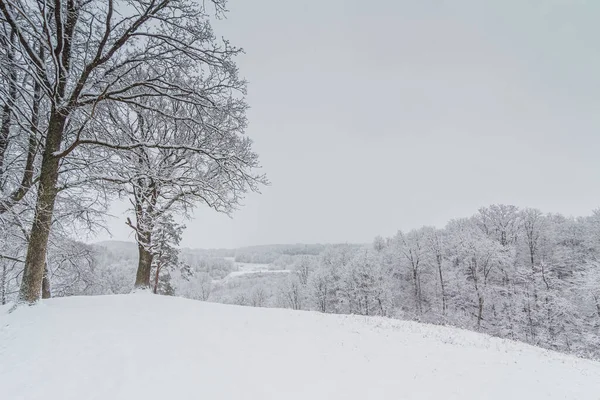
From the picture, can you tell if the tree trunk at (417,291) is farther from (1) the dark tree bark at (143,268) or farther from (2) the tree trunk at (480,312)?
(1) the dark tree bark at (143,268)

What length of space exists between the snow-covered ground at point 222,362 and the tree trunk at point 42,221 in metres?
0.48

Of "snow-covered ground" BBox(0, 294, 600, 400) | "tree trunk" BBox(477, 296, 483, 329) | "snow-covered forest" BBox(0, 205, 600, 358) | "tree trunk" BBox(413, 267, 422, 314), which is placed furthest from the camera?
"tree trunk" BBox(413, 267, 422, 314)

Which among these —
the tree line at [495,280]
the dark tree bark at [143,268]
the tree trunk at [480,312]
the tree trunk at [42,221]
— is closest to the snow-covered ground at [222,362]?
the tree trunk at [42,221]

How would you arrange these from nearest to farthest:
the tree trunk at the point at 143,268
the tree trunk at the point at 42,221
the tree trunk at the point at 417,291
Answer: the tree trunk at the point at 42,221 → the tree trunk at the point at 143,268 → the tree trunk at the point at 417,291

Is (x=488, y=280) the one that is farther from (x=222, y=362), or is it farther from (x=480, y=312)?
(x=222, y=362)

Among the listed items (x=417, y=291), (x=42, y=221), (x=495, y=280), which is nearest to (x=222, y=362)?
(x=42, y=221)

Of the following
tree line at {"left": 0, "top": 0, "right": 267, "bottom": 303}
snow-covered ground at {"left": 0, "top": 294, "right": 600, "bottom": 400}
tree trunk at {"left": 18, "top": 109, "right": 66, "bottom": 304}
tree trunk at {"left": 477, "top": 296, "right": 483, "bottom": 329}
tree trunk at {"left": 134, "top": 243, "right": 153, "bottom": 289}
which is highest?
tree line at {"left": 0, "top": 0, "right": 267, "bottom": 303}

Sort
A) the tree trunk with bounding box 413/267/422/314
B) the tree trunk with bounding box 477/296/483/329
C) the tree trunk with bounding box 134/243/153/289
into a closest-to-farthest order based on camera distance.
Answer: the tree trunk with bounding box 134/243/153/289 < the tree trunk with bounding box 477/296/483/329 < the tree trunk with bounding box 413/267/422/314

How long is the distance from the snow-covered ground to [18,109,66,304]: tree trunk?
48 cm

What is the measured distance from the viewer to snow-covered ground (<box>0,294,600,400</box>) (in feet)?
12.1

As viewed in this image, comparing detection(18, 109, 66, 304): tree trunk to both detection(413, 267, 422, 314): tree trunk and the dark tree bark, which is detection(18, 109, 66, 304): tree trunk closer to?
the dark tree bark

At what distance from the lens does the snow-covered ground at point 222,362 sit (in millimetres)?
3689

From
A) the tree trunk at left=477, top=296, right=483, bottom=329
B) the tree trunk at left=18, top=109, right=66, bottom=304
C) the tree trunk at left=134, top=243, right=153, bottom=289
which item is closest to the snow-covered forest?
the tree trunk at left=477, top=296, right=483, bottom=329

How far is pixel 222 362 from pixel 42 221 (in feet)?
16.0
